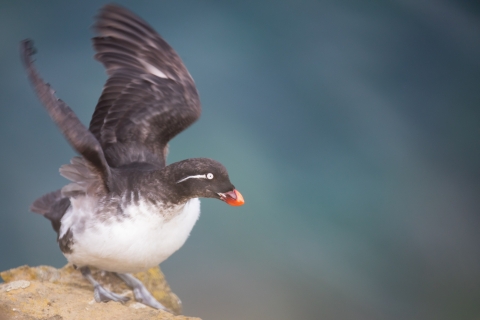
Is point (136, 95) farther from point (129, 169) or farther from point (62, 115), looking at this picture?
point (62, 115)

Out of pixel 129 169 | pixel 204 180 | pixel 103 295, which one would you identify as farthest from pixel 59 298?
pixel 204 180

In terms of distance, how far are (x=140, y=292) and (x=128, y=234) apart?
3.05 ft

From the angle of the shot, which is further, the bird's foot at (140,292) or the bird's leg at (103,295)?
the bird's foot at (140,292)

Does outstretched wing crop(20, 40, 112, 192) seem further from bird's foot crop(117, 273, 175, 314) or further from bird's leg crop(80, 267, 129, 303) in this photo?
bird's foot crop(117, 273, 175, 314)

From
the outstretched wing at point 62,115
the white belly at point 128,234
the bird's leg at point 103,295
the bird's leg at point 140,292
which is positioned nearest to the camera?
the outstretched wing at point 62,115

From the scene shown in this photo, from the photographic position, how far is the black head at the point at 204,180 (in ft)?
13.8

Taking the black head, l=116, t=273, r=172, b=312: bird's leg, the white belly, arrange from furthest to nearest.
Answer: l=116, t=273, r=172, b=312: bird's leg → the white belly → the black head

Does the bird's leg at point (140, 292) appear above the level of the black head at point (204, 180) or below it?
below

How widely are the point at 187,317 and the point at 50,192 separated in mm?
1803

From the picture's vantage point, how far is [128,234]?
437cm

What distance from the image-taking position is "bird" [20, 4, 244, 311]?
423 cm

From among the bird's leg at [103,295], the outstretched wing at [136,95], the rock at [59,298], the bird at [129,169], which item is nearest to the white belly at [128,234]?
the bird at [129,169]

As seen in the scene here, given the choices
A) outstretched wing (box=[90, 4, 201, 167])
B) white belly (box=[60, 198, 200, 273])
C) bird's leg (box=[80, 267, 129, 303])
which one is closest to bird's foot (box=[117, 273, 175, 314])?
bird's leg (box=[80, 267, 129, 303])

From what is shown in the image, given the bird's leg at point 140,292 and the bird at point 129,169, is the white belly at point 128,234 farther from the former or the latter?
the bird's leg at point 140,292
